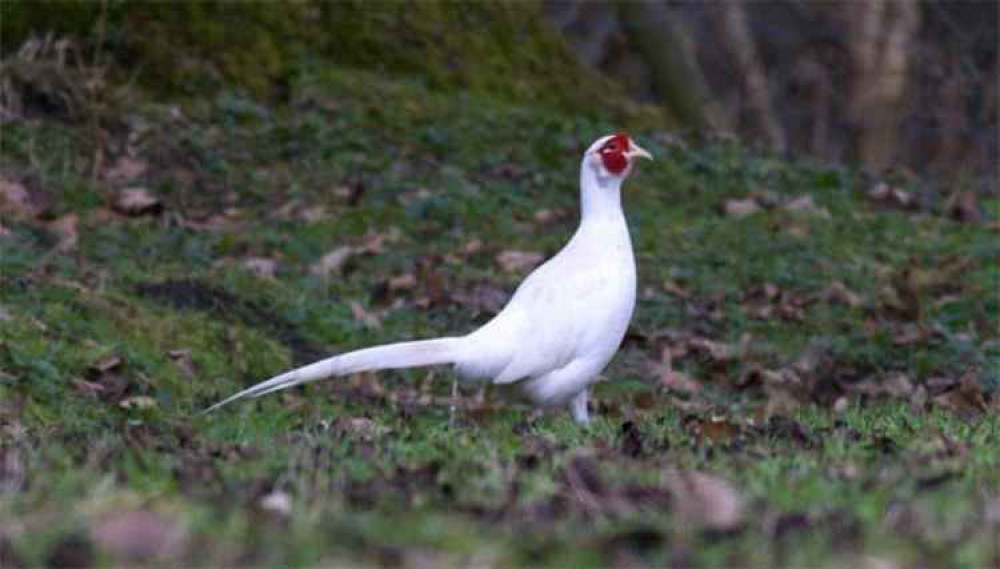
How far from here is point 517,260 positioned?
43.8 feet

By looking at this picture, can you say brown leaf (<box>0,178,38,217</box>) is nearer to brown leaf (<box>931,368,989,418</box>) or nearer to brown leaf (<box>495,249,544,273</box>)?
brown leaf (<box>495,249,544,273</box>)

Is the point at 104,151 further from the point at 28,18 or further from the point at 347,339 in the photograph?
the point at 347,339

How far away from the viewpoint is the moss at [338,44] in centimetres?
1574

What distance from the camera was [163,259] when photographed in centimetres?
1287

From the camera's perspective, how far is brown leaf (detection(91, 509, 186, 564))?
13.3ft

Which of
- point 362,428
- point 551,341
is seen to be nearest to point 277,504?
point 362,428

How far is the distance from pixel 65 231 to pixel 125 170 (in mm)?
1468

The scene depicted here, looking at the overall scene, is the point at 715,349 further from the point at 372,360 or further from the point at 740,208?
the point at 372,360

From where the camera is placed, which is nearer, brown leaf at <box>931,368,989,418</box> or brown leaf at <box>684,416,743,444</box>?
brown leaf at <box>684,416,743,444</box>

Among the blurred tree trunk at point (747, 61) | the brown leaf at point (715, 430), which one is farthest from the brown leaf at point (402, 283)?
the blurred tree trunk at point (747, 61)

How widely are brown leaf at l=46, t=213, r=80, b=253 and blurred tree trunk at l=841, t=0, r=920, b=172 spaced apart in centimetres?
1679

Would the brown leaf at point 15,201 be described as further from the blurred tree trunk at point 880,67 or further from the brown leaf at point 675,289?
the blurred tree trunk at point 880,67

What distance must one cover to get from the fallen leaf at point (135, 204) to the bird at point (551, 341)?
5152 millimetres

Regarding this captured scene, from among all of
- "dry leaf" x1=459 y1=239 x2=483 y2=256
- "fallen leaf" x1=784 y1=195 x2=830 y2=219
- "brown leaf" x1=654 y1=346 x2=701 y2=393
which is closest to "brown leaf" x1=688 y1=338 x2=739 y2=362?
"brown leaf" x1=654 y1=346 x2=701 y2=393
